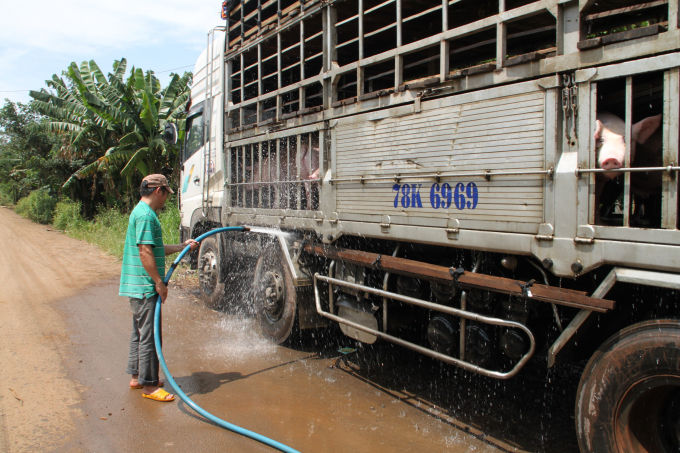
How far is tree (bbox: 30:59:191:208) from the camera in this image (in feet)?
50.3

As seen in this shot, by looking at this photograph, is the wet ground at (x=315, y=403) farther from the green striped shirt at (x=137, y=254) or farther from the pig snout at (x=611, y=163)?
the pig snout at (x=611, y=163)

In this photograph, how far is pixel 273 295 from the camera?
5117mm

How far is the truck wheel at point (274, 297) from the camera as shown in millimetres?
4902

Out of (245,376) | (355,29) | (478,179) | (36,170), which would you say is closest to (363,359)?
(245,376)

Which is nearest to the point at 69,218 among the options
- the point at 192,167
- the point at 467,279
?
the point at 192,167

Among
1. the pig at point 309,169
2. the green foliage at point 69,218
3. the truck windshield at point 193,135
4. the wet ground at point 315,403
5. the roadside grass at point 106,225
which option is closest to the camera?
the wet ground at point 315,403

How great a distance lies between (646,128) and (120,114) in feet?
51.7

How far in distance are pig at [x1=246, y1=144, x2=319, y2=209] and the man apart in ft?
4.33

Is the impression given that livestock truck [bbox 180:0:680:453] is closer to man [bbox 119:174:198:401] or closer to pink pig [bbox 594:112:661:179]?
pink pig [bbox 594:112:661:179]

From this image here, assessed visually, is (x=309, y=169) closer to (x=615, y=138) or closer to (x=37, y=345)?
(x=615, y=138)

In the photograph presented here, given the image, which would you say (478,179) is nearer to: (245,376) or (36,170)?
(245,376)

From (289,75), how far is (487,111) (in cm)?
310

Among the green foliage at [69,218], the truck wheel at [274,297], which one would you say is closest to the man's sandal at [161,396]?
the truck wheel at [274,297]

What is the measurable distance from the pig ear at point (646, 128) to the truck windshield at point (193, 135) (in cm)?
561
